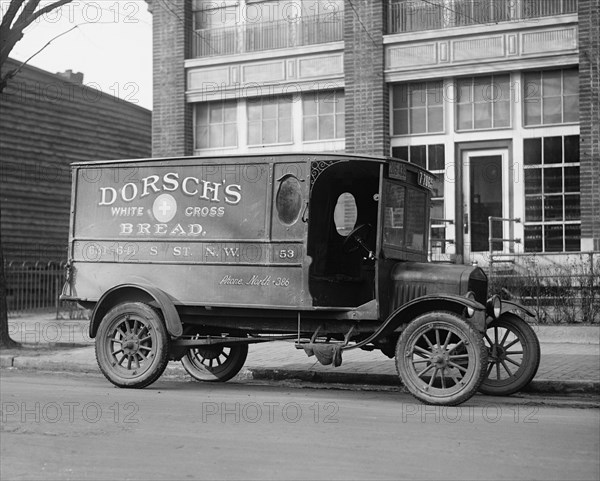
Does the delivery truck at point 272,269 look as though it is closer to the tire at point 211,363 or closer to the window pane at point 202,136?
the tire at point 211,363

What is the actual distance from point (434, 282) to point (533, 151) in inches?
323

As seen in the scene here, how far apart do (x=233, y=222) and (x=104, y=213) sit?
162 cm

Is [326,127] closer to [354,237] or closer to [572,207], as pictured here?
[572,207]

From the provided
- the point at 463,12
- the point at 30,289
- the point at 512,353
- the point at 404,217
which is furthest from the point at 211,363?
the point at 30,289

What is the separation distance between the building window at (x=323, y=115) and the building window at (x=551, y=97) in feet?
12.1

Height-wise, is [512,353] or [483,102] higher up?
[483,102]

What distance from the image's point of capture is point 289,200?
9.44m

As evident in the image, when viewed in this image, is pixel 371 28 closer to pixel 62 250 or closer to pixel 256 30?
pixel 256 30

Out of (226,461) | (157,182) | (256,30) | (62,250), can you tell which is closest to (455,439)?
(226,461)

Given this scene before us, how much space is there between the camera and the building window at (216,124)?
63.5 feet

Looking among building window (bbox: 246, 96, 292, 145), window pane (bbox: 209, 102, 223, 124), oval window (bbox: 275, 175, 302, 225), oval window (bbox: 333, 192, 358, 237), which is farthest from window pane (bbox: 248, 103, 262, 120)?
oval window (bbox: 275, 175, 302, 225)

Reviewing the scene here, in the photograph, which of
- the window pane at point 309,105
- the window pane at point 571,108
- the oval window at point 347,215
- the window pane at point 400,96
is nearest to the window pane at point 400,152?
the window pane at point 400,96

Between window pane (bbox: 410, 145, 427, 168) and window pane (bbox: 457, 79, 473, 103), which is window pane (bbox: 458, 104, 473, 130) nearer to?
window pane (bbox: 457, 79, 473, 103)

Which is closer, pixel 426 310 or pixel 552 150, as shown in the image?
pixel 426 310
